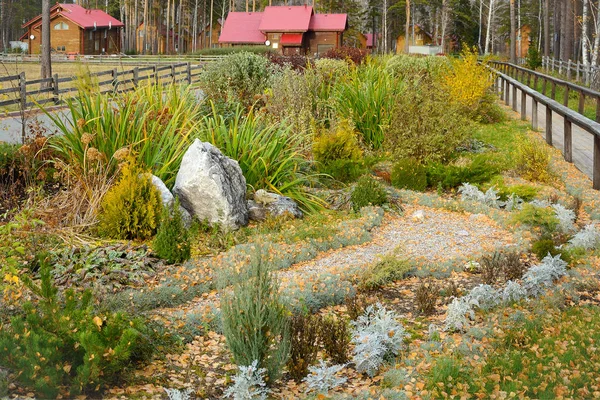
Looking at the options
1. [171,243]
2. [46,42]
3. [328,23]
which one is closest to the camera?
[171,243]

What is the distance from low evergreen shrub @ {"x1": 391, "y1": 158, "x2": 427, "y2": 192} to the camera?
10.8m

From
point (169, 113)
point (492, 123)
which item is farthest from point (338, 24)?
point (169, 113)

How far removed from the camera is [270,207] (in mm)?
9258

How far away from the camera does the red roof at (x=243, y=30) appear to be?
67062 millimetres

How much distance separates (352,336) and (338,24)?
61000 millimetres

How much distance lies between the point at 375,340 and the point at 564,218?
434 cm

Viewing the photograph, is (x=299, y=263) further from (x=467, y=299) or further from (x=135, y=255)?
(x=467, y=299)

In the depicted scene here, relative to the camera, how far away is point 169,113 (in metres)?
10.0

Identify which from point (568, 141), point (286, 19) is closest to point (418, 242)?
point (568, 141)

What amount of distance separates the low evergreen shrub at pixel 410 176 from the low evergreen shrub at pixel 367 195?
137 cm

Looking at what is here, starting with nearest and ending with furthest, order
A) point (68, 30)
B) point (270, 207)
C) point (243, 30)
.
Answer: point (270, 207) → point (243, 30) → point (68, 30)

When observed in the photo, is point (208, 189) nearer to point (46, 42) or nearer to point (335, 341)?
point (335, 341)

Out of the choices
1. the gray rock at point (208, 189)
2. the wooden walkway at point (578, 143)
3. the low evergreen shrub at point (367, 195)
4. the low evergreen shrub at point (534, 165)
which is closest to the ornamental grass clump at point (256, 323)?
the gray rock at point (208, 189)

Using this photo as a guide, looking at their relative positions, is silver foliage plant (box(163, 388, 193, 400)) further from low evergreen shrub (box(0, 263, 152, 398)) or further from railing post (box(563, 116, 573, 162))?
railing post (box(563, 116, 573, 162))
